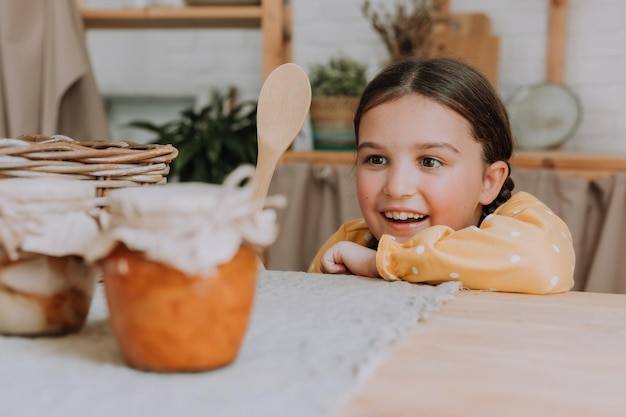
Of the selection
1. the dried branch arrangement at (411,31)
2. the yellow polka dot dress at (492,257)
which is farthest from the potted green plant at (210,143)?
the yellow polka dot dress at (492,257)

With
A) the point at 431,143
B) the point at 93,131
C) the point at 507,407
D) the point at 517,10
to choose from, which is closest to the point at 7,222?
the point at 507,407

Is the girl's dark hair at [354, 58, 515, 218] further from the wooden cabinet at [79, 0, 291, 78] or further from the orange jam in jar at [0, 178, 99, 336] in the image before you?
the wooden cabinet at [79, 0, 291, 78]

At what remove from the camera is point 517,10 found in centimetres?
257

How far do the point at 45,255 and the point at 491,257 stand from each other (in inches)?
21.9

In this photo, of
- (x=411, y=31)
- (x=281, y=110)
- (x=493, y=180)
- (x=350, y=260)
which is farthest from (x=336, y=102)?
(x=281, y=110)

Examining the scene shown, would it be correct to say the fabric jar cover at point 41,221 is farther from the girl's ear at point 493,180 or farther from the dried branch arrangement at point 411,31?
the dried branch arrangement at point 411,31

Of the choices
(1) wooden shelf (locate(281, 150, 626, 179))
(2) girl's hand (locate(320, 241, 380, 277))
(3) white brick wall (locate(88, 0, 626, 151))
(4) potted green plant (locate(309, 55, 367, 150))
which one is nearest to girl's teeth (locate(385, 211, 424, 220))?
(2) girl's hand (locate(320, 241, 380, 277))

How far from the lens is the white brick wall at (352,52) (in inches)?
98.9

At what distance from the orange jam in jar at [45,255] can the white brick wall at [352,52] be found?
2.12 meters

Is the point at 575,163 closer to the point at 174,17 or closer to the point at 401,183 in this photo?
the point at 401,183

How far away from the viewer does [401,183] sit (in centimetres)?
118

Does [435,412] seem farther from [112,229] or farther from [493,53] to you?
[493,53]

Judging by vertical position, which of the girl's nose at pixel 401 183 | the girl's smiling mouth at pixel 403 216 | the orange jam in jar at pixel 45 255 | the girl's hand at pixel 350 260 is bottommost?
the girl's hand at pixel 350 260

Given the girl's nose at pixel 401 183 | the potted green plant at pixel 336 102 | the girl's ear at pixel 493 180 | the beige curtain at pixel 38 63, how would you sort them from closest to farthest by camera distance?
1. the girl's nose at pixel 401 183
2. the girl's ear at pixel 493 180
3. the beige curtain at pixel 38 63
4. the potted green plant at pixel 336 102
